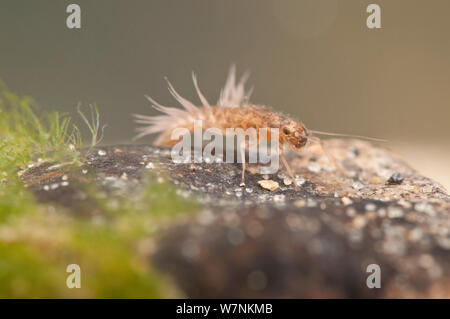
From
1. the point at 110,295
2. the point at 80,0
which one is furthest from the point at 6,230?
the point at 80,0

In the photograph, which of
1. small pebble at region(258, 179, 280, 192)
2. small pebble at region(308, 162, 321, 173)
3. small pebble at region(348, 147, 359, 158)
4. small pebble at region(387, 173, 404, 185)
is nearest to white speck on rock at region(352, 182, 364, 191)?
small pebble at region(387, 173, 404, 185)

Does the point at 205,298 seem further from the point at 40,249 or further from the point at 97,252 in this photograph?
the point at 40,249

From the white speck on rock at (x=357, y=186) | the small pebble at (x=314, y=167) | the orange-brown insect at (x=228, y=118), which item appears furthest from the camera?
the small pebble at (x=314, y=167)

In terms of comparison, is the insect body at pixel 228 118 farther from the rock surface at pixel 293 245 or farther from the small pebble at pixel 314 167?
the rock surface at pixel 293 245

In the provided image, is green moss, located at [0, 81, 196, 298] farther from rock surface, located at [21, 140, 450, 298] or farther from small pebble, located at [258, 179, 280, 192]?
small pebble, located at [258, 179, 280, 192]

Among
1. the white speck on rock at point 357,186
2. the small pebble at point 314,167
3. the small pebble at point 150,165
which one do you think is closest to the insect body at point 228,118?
the small pebble at point 314,167

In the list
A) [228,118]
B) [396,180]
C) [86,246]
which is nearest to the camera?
[86,246]

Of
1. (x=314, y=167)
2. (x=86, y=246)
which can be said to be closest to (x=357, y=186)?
(x=314, y=167)

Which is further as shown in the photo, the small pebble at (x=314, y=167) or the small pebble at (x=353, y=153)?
the small pebble at (x=353, y=153)

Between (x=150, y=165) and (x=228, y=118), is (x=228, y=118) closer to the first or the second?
(x=228, y=118)

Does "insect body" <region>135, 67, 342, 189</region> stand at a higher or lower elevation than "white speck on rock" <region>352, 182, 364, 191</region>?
higher
